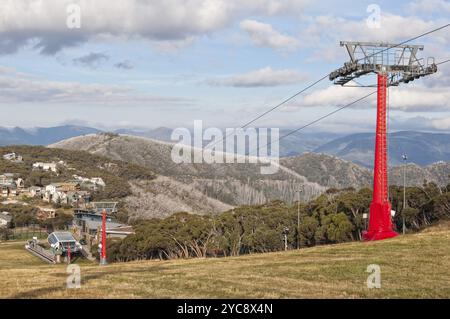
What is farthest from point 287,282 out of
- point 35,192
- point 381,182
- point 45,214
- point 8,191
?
point 35,192

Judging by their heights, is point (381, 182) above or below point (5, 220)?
above

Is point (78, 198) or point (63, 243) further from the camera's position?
point (78, 198)

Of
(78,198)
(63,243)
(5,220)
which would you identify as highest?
(78,198)

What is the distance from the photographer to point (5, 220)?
136m

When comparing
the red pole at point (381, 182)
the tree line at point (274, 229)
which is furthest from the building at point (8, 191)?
the red pole at point (381, 182)

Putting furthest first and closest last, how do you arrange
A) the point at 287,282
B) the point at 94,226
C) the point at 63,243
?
1. the point at 94,226
2. the point at 63,243
3. the point at 287,282

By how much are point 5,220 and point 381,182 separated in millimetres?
111198

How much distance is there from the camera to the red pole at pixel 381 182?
4428 centimetres

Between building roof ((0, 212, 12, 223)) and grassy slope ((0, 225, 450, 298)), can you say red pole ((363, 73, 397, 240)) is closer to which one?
grassy slope ((0, 225, 450, 298))

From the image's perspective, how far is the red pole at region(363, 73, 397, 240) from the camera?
44281 millimetres

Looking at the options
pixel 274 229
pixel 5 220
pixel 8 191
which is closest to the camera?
pixel 274 229

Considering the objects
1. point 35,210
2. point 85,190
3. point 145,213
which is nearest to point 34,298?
point 35,210

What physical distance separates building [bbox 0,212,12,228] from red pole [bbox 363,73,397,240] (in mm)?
106293

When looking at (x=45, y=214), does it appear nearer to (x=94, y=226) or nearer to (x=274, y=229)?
(x=94, y=226)
